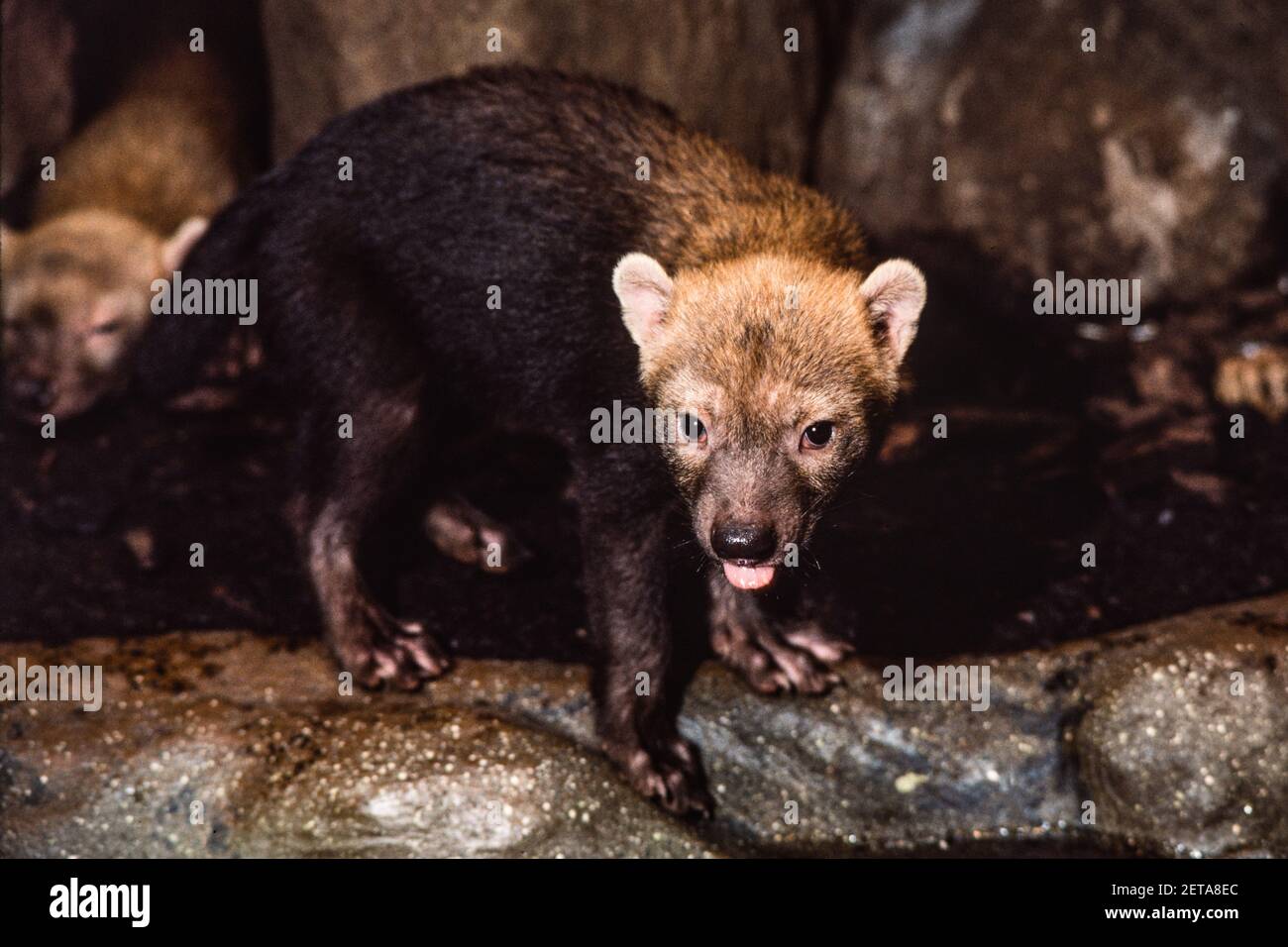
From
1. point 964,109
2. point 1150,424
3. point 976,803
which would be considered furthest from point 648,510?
point 964,109

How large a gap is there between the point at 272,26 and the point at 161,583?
9.56 ft

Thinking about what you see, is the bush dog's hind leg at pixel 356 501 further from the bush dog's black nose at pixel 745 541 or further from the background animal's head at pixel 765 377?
Result: the bush dog's black nose at pixel 745 541

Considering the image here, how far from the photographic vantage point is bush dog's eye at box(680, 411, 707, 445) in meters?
4.53

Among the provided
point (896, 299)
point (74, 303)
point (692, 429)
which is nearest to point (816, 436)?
point (692, 429)

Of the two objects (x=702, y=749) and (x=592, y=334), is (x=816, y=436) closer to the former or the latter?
(x=592, y=334)

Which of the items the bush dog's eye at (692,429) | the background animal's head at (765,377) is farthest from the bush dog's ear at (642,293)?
the bush dog's eye at (692,429)

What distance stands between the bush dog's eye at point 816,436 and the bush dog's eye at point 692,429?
0.32 meters

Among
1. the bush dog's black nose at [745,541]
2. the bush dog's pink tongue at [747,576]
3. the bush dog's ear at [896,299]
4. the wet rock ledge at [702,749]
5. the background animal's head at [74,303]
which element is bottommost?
the wet rock ledge at [702,749]

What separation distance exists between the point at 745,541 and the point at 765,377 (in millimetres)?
540

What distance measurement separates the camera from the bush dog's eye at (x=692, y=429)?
4.53 metres

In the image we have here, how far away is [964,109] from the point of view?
7793mm

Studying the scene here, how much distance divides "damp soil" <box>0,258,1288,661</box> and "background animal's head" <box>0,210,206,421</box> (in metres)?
0.23

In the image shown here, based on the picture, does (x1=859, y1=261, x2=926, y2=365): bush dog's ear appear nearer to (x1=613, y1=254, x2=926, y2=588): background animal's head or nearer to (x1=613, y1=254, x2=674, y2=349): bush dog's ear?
(x1=613, y1=254, x2=926, y2=588): background animal's head

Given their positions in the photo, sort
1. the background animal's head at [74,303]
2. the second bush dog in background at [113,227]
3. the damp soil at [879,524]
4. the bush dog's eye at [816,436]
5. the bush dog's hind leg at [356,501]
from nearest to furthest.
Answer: the bush dog's eye at [816,436]
the bush dog's hind leg at [356,501]
the damp soil at [879,524]
the background animal's head at [74,303]
the second bush dog in background at [113,227]
